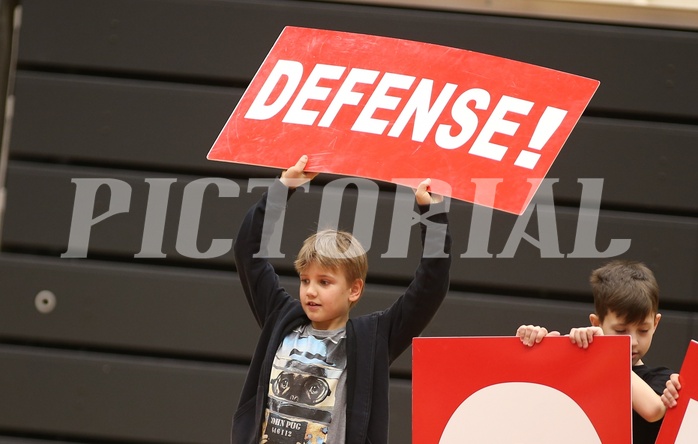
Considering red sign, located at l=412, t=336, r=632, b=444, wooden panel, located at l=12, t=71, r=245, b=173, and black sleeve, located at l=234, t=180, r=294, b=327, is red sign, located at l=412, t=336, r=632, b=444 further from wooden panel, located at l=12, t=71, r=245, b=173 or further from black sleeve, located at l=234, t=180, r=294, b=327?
wooden panel, located at l=12, t=71, r=245, b=173

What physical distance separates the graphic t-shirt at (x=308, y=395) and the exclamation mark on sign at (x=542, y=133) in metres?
0.62

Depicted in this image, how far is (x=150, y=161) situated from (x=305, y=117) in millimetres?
1959

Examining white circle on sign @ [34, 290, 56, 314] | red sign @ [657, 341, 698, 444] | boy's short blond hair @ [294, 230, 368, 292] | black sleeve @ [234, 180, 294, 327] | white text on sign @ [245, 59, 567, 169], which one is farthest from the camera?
white circle on sign @ [34, 290, 56, 314]

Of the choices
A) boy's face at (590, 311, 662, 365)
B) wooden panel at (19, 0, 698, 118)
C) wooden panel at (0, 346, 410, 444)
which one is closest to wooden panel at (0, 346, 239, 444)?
wooden panel at (0, 346, 410, 444)

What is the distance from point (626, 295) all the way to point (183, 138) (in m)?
2.33

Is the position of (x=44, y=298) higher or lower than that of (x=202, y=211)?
lower

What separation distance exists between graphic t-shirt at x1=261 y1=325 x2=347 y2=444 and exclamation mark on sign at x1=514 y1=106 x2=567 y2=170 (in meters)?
0.62

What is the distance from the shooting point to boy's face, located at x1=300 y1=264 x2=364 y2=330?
2.39 m

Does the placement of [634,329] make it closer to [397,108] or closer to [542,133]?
[542,133]

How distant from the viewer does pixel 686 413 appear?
2223 millimetres

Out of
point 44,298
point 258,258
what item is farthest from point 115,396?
point 258,258

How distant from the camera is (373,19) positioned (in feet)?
13.6

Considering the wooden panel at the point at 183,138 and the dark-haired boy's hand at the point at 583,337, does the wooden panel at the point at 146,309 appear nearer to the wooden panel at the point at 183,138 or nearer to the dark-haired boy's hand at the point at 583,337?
the wooden panel at the point at 183,138

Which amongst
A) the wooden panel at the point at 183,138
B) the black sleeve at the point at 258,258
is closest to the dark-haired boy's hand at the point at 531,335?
the black sleeve at the point at 258,258
